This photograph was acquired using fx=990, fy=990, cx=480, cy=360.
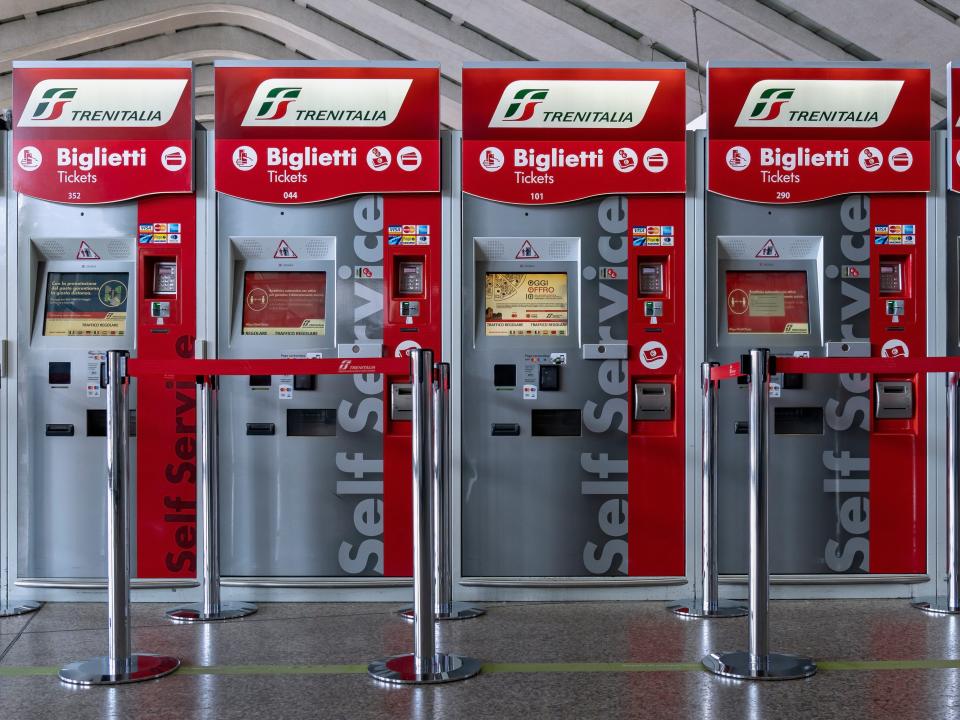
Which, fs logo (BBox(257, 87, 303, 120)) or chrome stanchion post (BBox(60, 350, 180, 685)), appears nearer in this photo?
chrome stanchion post (BBox(60, 350, 180, 685))

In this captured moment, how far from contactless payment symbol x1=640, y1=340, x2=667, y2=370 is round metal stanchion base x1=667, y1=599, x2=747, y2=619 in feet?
3.64

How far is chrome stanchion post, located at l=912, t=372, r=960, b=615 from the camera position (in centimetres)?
437

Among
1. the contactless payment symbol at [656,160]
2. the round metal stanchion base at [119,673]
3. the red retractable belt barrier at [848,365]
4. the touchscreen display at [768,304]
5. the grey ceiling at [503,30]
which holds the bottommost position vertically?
the round metal stanchion base at [119,673]

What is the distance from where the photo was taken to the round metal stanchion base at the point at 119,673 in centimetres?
330

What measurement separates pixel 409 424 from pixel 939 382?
254 centimetres

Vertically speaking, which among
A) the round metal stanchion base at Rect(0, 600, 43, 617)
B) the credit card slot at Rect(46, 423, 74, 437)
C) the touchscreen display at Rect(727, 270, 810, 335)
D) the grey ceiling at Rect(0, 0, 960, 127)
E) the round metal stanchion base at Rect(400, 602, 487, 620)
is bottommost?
the round metal stanchion base at Rect(0, 600, 43, 617)

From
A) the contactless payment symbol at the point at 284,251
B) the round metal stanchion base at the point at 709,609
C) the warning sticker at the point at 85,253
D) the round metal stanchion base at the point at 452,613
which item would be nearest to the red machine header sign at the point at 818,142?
the round metal stanchion base at the point at 709,609

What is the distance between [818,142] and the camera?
15.6 feet

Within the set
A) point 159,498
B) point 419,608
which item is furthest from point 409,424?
point 419,608

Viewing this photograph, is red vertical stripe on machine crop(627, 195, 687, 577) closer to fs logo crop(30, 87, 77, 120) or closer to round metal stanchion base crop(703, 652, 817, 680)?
round metal stanchion base crop(703, 652, 817, 680)

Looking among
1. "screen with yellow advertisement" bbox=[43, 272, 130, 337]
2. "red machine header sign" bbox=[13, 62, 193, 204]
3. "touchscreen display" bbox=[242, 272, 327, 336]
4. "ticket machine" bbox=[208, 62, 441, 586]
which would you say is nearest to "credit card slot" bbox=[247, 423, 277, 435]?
"ticket machine" bbox=[208, 62, 441, 586]

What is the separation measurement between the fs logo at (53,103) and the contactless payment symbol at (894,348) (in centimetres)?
405

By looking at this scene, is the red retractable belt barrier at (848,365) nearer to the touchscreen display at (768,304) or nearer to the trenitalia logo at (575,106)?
the touchscreen display at (768,304)

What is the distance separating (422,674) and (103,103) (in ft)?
10.2
